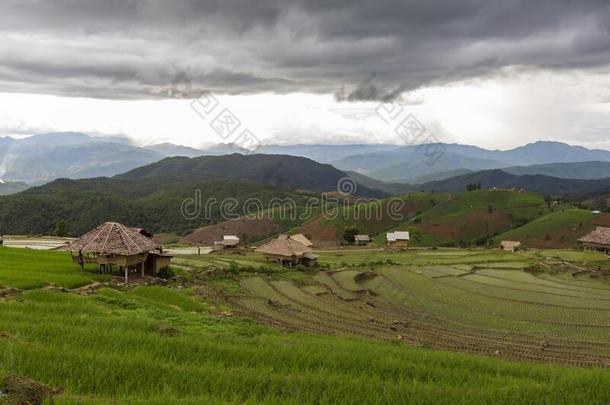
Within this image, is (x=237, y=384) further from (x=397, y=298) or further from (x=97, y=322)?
(x=397, y=298)

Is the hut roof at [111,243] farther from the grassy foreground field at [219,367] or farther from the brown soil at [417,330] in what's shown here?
the grassy foreground field at [219,367]

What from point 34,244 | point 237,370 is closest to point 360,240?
point 34,244

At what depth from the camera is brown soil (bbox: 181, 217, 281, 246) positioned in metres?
128

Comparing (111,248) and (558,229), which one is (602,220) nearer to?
(558,229)

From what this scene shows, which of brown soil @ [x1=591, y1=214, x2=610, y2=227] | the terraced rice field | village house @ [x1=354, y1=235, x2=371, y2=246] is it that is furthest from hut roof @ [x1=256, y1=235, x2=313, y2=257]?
brown soil @ [x1=591, y1=214, x2=610, y2=227]

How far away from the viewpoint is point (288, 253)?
5197 cm

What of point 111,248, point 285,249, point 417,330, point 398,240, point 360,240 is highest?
point 111,248

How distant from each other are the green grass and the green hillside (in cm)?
9396

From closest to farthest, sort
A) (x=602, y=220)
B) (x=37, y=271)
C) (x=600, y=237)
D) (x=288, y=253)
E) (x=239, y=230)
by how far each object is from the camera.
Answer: (x=37, y=271), (x=288, y=253), (x=600, y=237), (x=602, y=220), (x=239, y=230)

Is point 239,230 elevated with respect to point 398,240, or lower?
elevated

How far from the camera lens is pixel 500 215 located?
13762cm

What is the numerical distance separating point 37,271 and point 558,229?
10836 cm

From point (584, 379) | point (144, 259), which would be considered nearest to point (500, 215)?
point (144, 259)

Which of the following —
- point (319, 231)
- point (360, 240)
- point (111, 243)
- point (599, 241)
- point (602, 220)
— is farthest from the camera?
point (319, 231)
